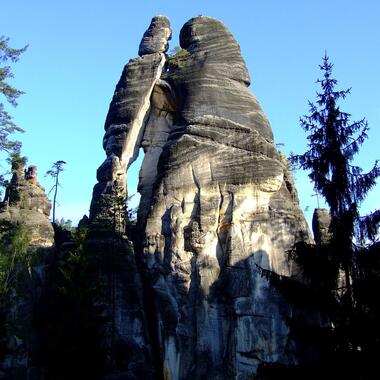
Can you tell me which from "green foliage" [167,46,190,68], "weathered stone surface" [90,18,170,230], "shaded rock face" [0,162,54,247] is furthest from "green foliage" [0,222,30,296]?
"green foliage" [167,46,190,68]

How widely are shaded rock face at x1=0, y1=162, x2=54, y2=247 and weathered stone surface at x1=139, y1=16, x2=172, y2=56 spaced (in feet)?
24.0

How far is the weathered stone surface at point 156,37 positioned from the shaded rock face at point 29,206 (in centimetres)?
731

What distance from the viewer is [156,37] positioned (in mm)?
29469

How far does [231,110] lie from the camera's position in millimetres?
25891

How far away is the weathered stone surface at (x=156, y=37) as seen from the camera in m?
29.3

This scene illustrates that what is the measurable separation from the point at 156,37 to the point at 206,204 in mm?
9610

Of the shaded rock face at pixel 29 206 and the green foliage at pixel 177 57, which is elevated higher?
the green foliage at pixel 177 57

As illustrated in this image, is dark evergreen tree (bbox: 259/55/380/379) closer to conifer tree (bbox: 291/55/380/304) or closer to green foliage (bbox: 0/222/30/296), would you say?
conifer tree (bbox: 291/55/380/304)

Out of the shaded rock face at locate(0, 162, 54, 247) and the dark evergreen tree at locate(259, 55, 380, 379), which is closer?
the dark evergreen tree at locate(259, 55, 380, 379)

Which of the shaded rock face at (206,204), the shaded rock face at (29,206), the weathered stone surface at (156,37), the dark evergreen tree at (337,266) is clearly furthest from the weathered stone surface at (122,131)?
the dark evergreen tree at (337,266)

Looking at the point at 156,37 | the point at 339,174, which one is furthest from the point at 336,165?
the point at 156,37

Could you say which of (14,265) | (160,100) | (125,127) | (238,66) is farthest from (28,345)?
(238,66)

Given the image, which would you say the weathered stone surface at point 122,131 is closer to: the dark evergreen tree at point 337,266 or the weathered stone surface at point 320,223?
the weathered stone surface at point 320,223

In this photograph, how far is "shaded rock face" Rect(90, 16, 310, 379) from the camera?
21547 mm
